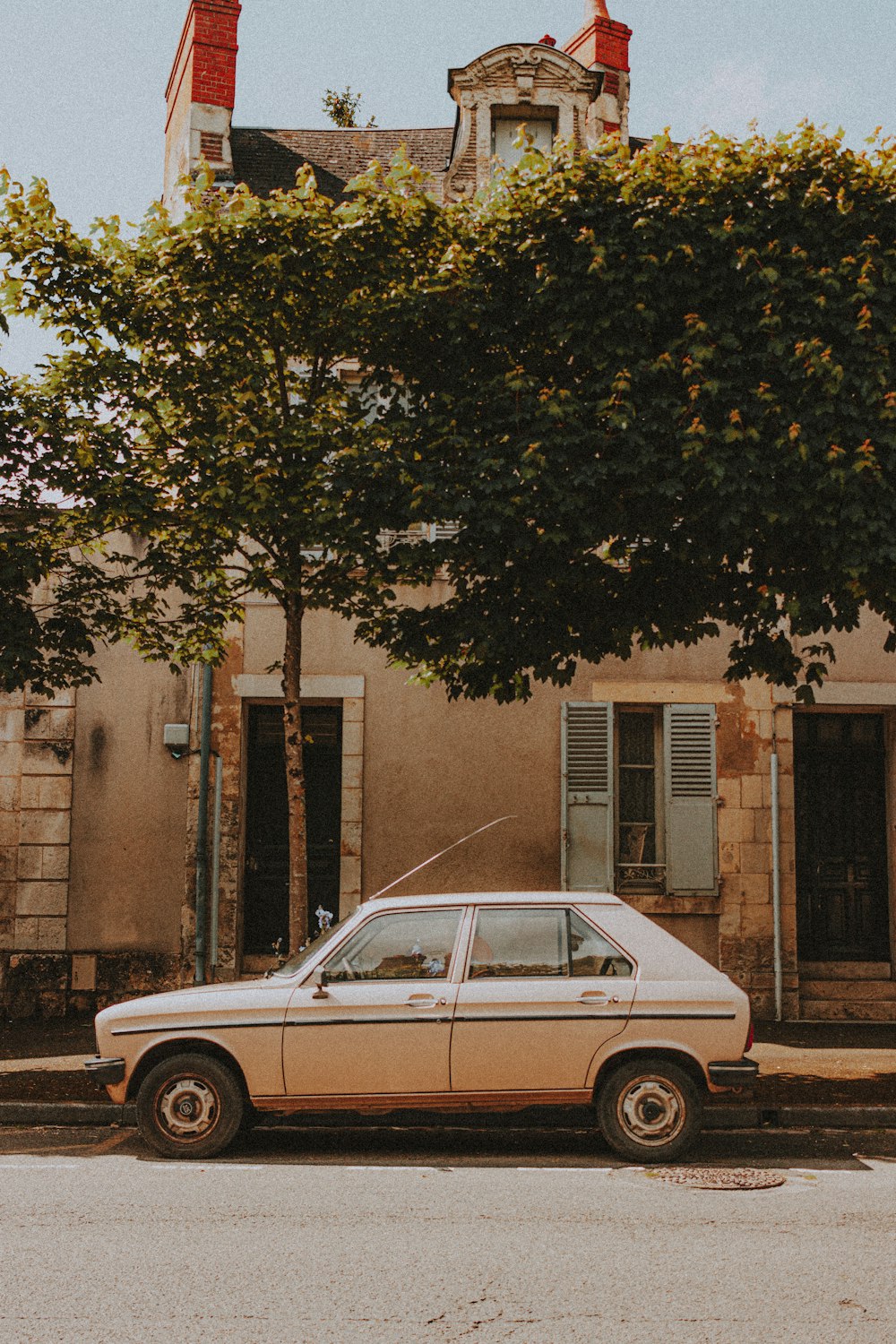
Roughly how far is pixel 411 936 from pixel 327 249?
16.5 feet

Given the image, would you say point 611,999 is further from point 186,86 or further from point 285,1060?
point 186,86

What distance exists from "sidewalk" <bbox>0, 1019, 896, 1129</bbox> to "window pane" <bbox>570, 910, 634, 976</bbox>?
162cm

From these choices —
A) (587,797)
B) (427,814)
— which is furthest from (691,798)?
(427,814)

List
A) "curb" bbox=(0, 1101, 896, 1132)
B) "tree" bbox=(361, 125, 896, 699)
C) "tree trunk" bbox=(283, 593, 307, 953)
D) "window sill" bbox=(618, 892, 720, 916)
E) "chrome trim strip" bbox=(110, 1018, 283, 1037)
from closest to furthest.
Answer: "chrome trim strip" bbox=(110, 1018, 283, 1037) → "curb" bbox=(0, 1101, 896, 1132) → "tree" bbox=(361, 125, 896, 699) → "tree trunk" bbox=(283, 593, 307, 953) → "window sill" bbox=(618, 892, 720, 916)

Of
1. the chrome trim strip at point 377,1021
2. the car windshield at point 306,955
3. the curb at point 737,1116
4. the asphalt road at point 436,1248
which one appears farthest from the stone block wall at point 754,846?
the chrome trim strip at point 377,1021

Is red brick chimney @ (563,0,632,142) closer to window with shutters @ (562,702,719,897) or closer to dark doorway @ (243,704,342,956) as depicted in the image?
window with shutters @ (562,702,719,897)

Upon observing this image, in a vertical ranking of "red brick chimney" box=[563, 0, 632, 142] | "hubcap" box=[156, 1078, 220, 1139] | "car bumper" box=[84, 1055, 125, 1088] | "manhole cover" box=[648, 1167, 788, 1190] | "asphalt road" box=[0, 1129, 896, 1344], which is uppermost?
"red brick chimney" box=[563, 0, 632, 142]

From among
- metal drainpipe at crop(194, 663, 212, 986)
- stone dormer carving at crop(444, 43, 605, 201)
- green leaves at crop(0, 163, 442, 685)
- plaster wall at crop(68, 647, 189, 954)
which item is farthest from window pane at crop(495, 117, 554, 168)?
plaster wall at crop(68, 647, 189, 954)

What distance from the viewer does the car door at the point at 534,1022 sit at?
697cm

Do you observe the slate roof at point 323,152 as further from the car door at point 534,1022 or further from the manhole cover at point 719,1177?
the manhole cover at point 719,1177

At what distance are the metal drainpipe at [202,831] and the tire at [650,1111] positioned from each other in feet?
22.0

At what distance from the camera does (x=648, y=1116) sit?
705cm

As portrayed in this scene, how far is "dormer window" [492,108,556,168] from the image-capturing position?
15312mm

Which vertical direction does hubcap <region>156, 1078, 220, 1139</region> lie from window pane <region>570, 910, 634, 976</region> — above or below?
below
